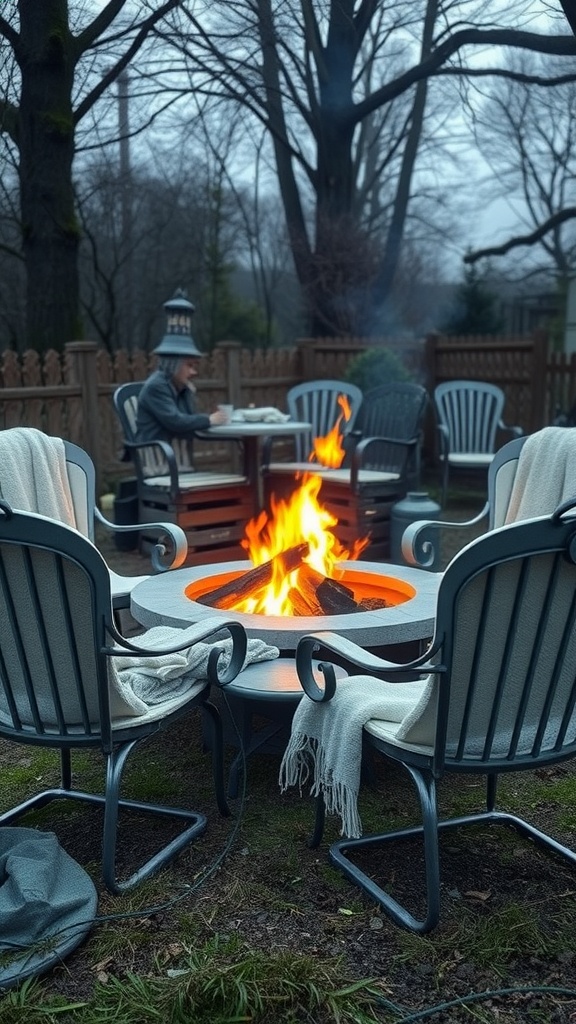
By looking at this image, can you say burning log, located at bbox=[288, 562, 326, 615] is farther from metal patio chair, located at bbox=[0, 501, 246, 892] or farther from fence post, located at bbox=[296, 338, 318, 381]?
fence post, located at bbox=[296, 338, 318, 381]

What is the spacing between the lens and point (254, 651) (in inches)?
105

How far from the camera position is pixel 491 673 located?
6.48 ft

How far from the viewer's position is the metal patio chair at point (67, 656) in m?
2.00

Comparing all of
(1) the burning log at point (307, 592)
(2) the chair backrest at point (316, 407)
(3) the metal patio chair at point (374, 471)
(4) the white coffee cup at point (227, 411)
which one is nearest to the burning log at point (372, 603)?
(1) the burning log at point (307, 592)

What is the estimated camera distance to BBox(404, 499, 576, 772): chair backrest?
1.83 m

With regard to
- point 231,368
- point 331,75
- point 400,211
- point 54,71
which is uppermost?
point 331,75

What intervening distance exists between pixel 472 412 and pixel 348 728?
6044 millimetres

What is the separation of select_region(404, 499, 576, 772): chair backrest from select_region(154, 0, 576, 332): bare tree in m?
4.23

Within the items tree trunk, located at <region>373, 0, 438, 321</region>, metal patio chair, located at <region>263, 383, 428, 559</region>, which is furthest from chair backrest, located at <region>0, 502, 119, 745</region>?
tree trunk, located at <region>373, 0, 438, 321</region>

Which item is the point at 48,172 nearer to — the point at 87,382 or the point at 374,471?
the point at 87,382

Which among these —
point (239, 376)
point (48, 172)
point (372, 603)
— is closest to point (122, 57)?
point (48, 172)

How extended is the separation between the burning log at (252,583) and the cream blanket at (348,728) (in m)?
0.86

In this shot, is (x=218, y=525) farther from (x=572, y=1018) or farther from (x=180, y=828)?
(x=572, y=1018)

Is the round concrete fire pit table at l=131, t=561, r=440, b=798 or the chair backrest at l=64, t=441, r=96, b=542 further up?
the chair backrest at l=64, t=441, r=96, b=542
